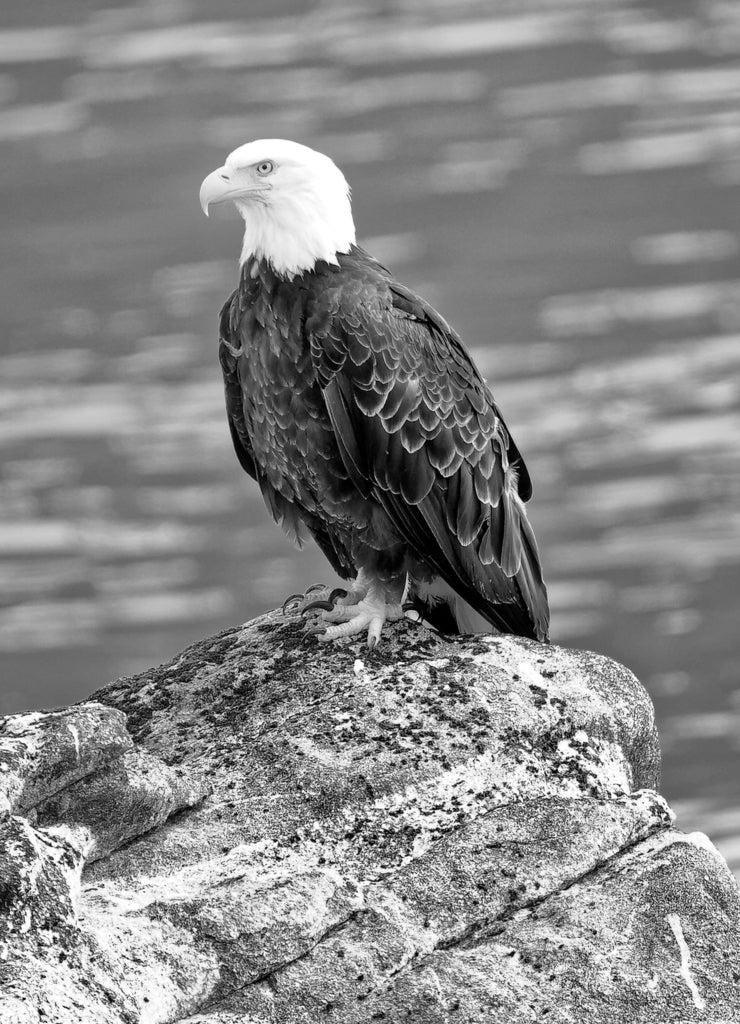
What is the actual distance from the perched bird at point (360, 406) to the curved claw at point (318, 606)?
A: 0.07ft

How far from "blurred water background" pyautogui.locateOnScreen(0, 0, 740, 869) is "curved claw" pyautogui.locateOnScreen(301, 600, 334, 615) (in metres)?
9.38

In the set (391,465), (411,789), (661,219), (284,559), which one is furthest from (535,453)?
(411,789)

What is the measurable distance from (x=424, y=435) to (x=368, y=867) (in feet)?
8.25

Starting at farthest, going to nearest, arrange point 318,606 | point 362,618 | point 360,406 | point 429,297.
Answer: point 429,297, point 318,606, point 360,406, point 362,618

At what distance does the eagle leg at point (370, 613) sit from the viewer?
25.6 feet

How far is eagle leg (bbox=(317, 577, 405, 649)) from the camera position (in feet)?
25.6

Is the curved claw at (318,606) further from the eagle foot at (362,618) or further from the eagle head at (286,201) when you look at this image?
the eagle head at (286,201)

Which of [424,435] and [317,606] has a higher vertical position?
[424,435]

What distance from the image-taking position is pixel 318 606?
322 inches

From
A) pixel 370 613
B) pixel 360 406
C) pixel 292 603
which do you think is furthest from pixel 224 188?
pixel 370 613

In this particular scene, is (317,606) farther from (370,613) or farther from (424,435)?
(424,435)

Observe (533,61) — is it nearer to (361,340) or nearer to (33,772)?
(361,340)

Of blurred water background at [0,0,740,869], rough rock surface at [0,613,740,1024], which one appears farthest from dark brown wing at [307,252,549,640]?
blurred water background at [0,0,740,869]

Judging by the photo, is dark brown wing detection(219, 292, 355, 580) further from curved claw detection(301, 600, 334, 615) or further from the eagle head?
curved claw detection(301, 600, 334, 615)
